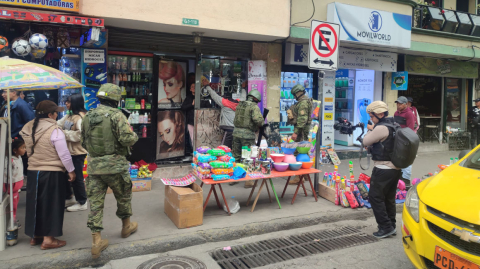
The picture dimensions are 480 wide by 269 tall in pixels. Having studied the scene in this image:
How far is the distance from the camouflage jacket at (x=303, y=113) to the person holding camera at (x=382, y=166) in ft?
8.07

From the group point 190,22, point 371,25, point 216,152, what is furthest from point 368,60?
point 216,152

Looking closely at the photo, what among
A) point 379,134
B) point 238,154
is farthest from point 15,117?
point 379,134

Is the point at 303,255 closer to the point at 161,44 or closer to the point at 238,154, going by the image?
the point at 238,154

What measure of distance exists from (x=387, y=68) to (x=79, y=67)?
8607 millimetres

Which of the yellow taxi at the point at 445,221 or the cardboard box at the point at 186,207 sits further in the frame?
the cardboard box at the point at 186,207

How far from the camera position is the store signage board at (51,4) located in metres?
5.88

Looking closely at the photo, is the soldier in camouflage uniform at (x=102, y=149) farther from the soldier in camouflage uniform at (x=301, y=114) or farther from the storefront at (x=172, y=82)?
the soldier in camouflage uniform at (x=301, y=114)

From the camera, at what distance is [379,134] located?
5.00 m

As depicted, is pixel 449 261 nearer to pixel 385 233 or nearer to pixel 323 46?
pixel 385 233

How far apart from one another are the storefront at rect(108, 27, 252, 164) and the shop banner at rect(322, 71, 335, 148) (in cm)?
249

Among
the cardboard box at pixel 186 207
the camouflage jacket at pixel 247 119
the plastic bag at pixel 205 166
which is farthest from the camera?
the camouflage jacket at pixel 247 119

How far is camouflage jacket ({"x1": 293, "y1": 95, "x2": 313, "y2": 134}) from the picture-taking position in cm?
758

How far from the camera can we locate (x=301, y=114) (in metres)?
7.59

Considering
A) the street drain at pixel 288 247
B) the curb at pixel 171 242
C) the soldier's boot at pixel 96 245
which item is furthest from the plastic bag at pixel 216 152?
the soldier's boot at pixel 96 245
